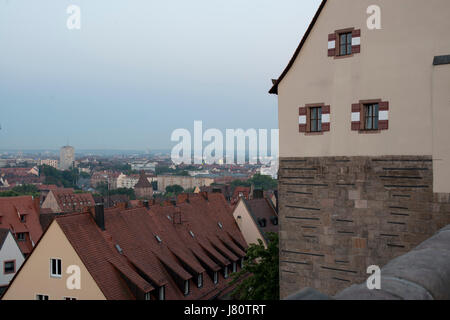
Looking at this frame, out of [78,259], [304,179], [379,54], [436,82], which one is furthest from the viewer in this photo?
[78,259]

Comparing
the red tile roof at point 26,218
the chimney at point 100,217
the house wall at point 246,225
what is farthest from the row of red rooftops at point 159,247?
the red tile roof at point 26,218

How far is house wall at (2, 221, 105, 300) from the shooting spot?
1852 cm

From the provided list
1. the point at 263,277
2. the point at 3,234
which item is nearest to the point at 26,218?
the point at 3,234

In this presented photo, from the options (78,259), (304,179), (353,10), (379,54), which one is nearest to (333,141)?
(304,179)

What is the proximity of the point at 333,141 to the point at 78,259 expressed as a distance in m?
11.5

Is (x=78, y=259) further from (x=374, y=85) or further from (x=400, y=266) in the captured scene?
(x=400, y=266)

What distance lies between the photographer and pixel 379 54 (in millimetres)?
11578

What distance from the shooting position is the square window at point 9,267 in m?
32.8

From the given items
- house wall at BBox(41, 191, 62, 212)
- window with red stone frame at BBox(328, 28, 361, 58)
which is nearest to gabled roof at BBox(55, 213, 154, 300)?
window with red stone frame at BBox(328, 28, 361, 58)

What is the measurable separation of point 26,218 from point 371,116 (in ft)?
121

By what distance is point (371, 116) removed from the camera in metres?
11.8

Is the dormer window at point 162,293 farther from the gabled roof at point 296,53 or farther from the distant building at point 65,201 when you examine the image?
the distant building at point 65,201

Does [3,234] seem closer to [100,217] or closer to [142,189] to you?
[100,217]

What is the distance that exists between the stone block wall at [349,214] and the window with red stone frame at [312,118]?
2.63ft
